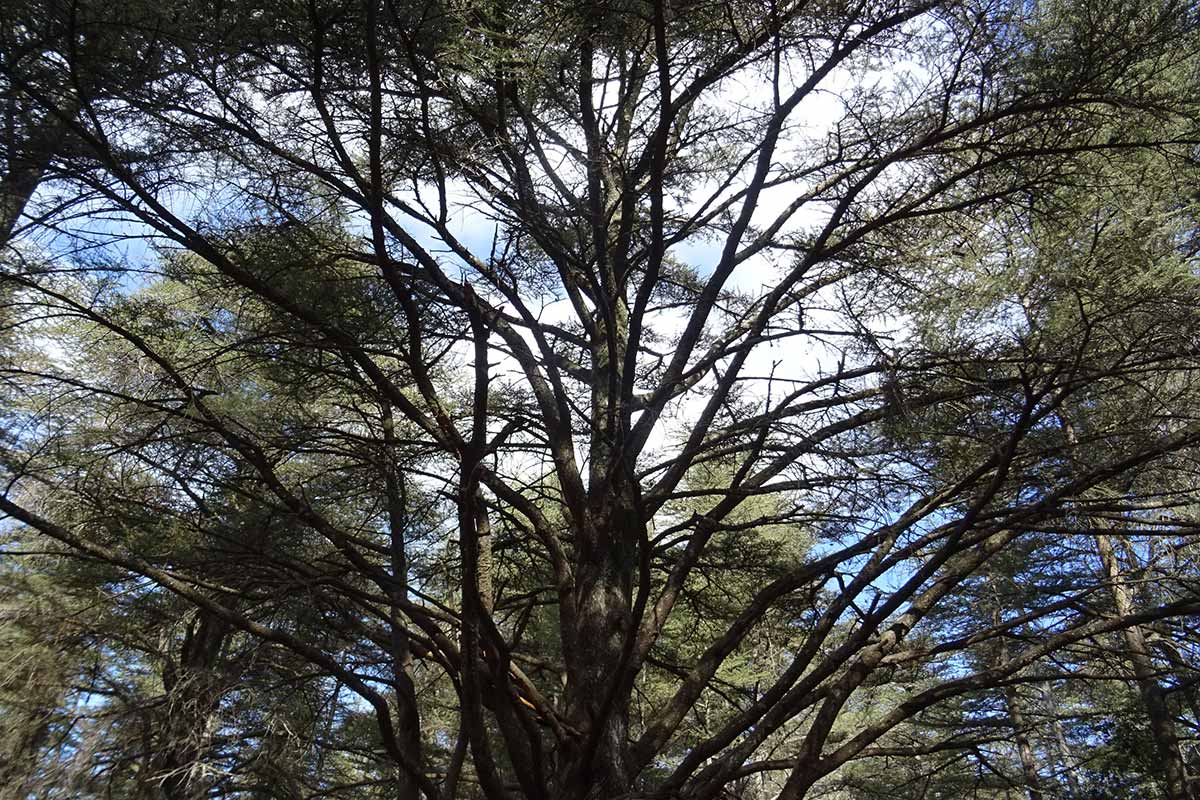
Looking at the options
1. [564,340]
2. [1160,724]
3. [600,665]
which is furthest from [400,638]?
[1160,724]

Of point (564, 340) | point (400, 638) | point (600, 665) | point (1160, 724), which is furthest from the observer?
point (1160, 724)

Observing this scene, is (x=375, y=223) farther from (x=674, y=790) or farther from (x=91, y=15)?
(x=674, y=790)

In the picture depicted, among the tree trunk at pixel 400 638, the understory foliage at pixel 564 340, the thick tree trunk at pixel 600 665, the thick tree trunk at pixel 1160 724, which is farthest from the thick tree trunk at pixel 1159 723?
the tree trunk at pixel 400 638

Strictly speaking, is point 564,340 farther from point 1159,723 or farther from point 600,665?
point 1159,723

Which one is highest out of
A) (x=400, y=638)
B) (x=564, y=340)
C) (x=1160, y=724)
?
(x=564, y=340)

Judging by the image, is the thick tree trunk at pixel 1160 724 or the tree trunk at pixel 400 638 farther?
the thick tree trunk at pixel 1160 724

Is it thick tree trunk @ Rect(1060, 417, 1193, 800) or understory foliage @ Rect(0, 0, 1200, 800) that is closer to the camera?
understory foliage @ Rect(0, 0, 1200, 800)

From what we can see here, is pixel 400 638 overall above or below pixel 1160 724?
below

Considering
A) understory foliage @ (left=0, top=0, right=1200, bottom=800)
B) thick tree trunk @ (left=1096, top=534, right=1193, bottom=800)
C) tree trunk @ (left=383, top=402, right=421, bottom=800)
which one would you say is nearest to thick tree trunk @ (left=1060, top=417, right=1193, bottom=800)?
thick tree trunk @ (left=1096, top=534, right=1193, bottom=800)

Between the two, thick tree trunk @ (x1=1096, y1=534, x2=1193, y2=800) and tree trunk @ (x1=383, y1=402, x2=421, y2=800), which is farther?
thick tree trunk @ (x1=1096, y1=534, x2=1193, y2=800)

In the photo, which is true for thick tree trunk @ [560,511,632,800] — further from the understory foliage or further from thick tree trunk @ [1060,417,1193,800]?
thick tree trunk @ [1060,417,1193,800]

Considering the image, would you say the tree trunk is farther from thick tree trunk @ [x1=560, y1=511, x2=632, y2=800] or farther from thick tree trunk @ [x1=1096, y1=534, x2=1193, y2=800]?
thick tree trunk @ [x1=1096, y1=534, x2=1193, y2=800]

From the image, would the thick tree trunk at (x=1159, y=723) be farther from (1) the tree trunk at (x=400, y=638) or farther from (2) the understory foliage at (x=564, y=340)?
(1) the tree trunk at (x=400, y=638)

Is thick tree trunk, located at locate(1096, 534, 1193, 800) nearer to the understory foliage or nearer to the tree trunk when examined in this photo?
the understory foliage
